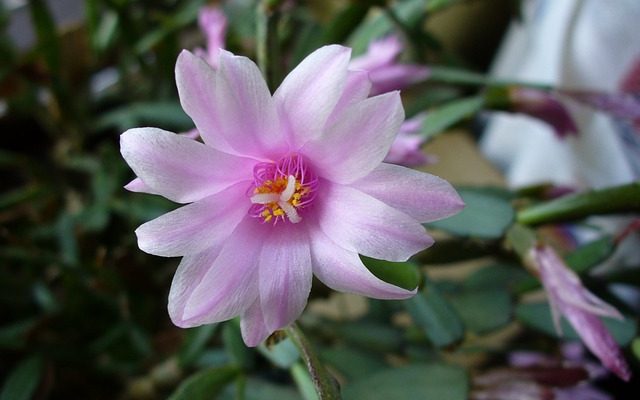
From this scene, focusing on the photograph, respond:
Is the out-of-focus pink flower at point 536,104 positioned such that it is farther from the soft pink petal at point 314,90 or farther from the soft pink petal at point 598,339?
the soft pink petal at point 314,90

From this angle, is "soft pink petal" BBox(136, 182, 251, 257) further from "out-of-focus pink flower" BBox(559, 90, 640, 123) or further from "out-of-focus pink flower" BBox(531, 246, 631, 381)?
"out-of-focus pink flower" BBox(559, 90, 640, 123)

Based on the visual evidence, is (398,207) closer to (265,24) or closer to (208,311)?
(208,311)

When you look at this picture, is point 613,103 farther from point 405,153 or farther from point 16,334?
point 16,334

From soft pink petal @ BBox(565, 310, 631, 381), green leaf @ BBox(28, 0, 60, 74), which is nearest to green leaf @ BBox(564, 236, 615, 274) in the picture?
soft pink petal @ BBox(565, 310, 631, 381)

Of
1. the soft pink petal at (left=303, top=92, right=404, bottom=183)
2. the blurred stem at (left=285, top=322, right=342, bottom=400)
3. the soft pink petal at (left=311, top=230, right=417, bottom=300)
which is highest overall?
the soft pink petal at (left=303, top=92, right=404, bottom=183)

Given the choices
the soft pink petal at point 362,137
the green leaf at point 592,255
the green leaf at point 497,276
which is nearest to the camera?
the soft pink petal at point 362,137

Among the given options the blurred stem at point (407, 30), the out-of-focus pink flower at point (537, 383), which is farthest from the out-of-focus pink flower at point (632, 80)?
the out-of-focus pink flower at point (537, 383)
